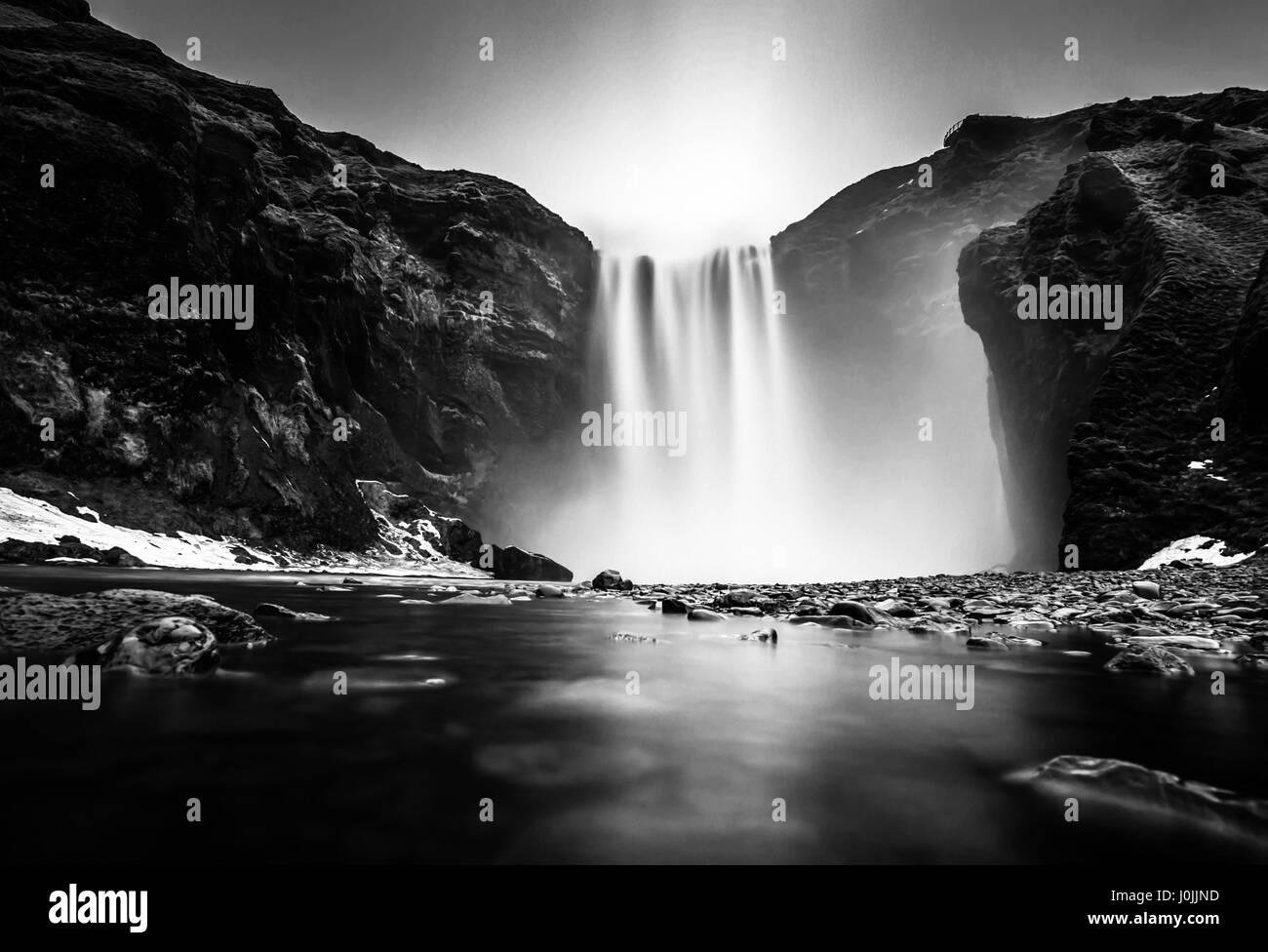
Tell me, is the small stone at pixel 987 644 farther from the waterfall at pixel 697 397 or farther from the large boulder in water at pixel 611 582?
the waterfall at pixel 697 397

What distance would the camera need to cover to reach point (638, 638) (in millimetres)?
8828

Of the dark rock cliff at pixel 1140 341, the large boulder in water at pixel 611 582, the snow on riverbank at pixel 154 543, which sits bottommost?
the large boulder in water at pixel 611 582

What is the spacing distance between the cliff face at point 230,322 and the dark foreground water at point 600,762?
3478 centimetres

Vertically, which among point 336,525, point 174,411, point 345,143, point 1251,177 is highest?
point 345,143

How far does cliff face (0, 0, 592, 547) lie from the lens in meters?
32.3

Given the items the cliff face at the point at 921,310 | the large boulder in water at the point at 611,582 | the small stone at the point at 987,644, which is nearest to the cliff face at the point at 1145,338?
the large boulder in water at the point at 611,582

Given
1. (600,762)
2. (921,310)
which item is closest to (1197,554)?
(600,762)

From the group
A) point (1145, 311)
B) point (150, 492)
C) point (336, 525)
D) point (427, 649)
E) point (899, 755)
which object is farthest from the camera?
point (336, 525)

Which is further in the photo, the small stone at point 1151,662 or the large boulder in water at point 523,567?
the large boulder in water at point 523,567

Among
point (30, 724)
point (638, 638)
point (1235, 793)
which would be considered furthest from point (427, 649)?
point (1235, 793)

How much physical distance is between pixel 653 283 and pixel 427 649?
71165 millimetres

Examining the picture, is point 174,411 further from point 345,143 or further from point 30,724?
point 345,143

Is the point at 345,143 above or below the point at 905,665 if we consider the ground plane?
above

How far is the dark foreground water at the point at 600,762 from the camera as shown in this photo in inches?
90.9
